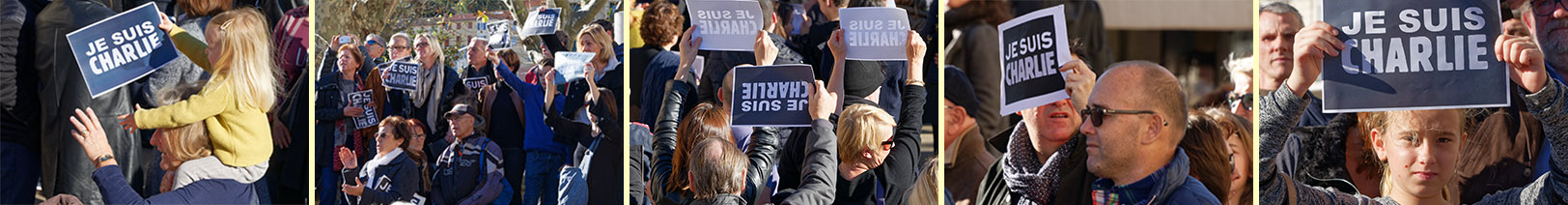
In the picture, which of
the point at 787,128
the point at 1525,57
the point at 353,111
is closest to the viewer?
the point at 1525,57

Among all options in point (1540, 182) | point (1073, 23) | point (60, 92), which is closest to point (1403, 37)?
point (1540, 182)

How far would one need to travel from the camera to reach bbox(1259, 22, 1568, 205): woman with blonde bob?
4961mm

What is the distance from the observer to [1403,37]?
499 centimetres

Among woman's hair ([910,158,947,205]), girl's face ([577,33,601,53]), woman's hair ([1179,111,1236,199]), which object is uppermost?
girl's face ([577,33,601,53])

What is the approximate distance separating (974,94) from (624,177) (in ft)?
5.09

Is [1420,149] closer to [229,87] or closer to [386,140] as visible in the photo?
[386,140]

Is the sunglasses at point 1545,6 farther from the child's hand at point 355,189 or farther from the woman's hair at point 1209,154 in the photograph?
the child's hand at point 355,189

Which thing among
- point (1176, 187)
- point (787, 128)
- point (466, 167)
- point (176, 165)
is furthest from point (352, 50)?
point (1176, 187)

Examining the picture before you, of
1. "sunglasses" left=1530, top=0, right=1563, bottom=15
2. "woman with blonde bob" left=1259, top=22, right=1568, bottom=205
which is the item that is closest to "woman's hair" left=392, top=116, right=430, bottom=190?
"woman with blonde bob" left=1259, top=22, right=1568, bottom=205

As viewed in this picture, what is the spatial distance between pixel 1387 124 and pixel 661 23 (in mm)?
2800

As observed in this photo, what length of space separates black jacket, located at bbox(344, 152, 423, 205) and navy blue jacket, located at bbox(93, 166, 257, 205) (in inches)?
22.9

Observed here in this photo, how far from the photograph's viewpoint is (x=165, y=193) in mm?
6223

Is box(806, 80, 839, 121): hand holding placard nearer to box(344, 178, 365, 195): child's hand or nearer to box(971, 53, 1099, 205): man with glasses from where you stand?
box(971, 53, 1099, 205): man with glasses

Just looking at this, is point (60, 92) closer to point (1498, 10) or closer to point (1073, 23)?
point (1073, 23)
